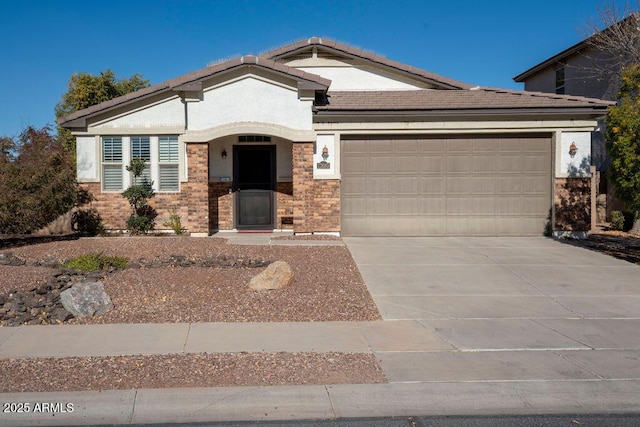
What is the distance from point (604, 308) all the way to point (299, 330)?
4896mm

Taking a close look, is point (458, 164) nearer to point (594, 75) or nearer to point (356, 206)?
point (356, 206)

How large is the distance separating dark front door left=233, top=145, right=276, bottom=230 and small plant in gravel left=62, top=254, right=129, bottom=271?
209 inches

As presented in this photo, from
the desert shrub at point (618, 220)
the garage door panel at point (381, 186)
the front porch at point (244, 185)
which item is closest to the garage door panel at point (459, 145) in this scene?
the garage door panel at point (381, 186)

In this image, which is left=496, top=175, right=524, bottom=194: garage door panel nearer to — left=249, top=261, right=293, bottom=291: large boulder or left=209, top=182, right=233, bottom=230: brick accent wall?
left=209, top=182, right=233, bottom=230: brick accent wall

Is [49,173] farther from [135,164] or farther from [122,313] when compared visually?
[122,313]

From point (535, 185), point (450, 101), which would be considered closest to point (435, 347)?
point (535, 185)

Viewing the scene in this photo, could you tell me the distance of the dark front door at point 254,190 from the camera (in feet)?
52.6

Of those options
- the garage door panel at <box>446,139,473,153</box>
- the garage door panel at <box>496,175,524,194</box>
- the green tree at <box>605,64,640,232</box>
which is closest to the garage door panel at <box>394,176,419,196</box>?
the garage door panel at <box>446,139,473,153</box>

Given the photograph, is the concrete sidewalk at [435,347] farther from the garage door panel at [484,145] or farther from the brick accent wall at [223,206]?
the brick accent wall at [223,206]

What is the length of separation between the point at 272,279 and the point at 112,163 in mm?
8390

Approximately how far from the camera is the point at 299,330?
752 cm

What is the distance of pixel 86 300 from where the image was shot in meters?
8.20

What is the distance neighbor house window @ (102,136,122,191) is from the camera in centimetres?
1569

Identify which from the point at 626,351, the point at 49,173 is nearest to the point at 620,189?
the point at 626,351
